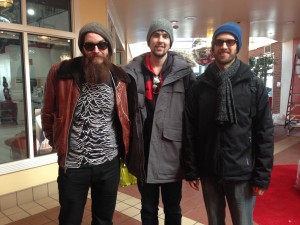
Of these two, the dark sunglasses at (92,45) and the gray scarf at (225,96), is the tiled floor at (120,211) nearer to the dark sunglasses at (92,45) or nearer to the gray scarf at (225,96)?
the gray scarf at (225,96)

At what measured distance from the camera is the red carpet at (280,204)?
2.63m

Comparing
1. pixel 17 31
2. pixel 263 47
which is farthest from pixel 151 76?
pixel 263 47

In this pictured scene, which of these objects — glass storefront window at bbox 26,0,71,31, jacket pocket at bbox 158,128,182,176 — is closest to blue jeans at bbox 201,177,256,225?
jacket pocket at bbox 158,128,182,176

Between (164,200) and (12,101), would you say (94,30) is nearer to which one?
(164,200)

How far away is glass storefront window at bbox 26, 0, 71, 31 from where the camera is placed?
9.95ft

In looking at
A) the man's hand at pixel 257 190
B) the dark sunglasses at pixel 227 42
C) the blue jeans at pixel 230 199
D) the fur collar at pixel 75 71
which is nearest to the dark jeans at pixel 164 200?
the blue jeans at pixel 230 199

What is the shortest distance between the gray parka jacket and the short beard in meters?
0.22

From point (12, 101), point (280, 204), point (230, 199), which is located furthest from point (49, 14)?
point (280, 204)

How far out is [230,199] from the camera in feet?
5.17

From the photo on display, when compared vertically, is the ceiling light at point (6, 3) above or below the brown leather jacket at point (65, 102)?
above

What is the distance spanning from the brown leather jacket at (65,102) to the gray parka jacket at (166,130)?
0.10 metres

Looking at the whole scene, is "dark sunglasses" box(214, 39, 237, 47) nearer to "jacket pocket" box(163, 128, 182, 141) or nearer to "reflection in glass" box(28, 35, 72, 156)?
"jacket pocket" box(163, 128, 182, 141)

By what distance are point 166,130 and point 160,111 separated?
0.40 feet

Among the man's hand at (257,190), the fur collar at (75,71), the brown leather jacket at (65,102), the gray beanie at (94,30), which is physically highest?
the gray beanie at (94,30)
